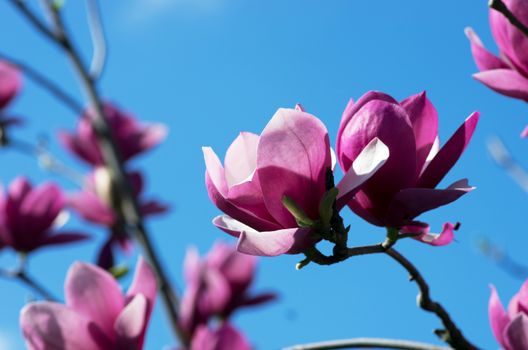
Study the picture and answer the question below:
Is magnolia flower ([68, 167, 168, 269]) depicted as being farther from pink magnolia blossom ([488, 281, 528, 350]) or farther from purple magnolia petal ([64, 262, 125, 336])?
pink magnolia blossom ([488, 281, 528, 350])

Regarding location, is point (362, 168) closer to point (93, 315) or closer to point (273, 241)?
point (273, 241)

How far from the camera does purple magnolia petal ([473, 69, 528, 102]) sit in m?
0.70

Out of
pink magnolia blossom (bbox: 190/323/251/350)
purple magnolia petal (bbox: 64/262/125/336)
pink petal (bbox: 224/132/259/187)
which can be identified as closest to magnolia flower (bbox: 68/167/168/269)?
pink magnolia blossom (bbox: 190/323/251/350)

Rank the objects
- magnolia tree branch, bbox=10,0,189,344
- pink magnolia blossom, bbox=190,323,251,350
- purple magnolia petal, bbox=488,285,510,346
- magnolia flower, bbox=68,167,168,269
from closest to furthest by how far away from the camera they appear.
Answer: purple magnolia petal, bbox=488,285,510,346, pink magnolia blossom, bbox=190,323,251,350, magnolia tree branch, bbox=10,0,189,344, magnolia flower, bbox=68,167,168,269

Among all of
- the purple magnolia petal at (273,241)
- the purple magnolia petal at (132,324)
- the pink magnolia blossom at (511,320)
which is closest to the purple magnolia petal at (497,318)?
the pink magnolia blossom at (511,320)

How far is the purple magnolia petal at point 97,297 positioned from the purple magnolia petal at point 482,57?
468 mm

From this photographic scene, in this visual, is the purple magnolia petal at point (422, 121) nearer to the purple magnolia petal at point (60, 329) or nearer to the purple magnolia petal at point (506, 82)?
the purple magnolia petal at point (506, 82)

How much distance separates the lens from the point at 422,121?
0.60 m

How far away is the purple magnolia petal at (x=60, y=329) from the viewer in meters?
0.78

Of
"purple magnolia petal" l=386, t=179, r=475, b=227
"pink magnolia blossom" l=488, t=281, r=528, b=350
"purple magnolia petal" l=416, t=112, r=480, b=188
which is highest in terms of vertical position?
"purple magnolia petal" l=416, t=112, r=480, b=188

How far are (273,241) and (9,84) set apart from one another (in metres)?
1.58

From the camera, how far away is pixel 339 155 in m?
0.60

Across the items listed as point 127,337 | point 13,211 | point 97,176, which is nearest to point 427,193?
point 127,337

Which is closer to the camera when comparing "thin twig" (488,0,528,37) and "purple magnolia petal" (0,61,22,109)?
"thin twig" (488,0,528,37)
